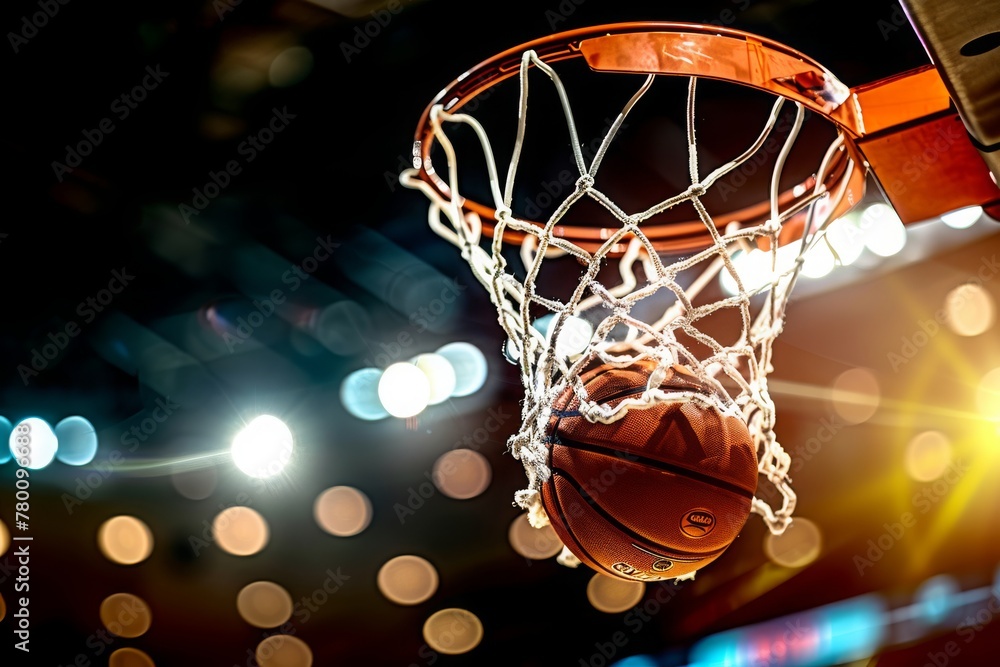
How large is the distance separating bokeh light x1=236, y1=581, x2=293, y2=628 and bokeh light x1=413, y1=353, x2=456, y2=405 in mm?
1320

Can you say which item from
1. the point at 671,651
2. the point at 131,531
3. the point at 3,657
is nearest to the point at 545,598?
the point at 671,651

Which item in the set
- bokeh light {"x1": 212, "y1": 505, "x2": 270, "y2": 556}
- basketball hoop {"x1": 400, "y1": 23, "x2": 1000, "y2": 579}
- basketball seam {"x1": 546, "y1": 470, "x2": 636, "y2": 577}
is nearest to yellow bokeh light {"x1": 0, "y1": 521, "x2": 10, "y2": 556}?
bokeh light {"x1": 212, "y1": 505, "x2": 270, "y2": 556}

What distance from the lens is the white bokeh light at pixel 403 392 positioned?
3.71 metres

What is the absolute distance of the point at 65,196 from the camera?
98.9 inches

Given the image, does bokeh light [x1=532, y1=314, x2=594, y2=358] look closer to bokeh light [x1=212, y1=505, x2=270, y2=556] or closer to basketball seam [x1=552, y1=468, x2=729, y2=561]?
basketball seam [x1=552, y1=468, x2=729, y2=561]

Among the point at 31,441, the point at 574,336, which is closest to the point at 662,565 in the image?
the point at 574,336

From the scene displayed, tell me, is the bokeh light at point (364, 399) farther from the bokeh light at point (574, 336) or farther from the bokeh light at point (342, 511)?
the bokeh light at point (574, 336)

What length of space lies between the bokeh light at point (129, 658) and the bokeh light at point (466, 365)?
2.08m

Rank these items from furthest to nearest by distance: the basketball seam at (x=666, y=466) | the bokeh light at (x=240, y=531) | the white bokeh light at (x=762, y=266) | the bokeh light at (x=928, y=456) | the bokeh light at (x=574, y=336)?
the bokeh light at (x=240, y=531)
the bokeh light at (x=928, y=456)
the bokeh light at (x=574, y=336)
the white bokeh light at (x=762, y=266)
the basketball seam at (x=666, y=466)

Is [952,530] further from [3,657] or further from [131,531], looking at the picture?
[3,657]

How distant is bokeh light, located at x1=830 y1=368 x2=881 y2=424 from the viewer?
340cm

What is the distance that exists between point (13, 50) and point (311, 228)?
3.39 ft

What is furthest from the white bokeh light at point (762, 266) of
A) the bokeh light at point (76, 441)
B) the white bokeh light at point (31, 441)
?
the white bokeh light at point (31, 441)

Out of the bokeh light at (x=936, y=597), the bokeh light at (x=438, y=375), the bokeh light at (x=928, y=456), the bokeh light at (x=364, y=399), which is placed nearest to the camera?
the bokeh light at (x=936, y=597)
